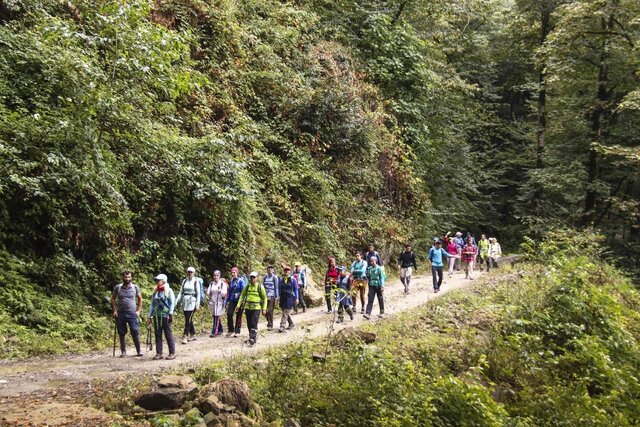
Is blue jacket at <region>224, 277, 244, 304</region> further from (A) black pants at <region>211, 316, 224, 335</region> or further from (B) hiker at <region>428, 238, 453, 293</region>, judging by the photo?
(B) hiker at <region>428, 238, 453, 293</region>

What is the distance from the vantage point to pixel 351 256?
70.5 ft

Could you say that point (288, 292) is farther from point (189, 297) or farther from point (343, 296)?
point (189, 297)

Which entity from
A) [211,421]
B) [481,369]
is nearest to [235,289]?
[211,421]

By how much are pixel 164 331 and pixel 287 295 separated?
4028mm

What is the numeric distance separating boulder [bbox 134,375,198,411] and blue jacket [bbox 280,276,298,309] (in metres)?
6.26

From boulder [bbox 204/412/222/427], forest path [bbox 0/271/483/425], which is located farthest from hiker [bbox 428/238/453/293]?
boulder [bbox 204/412/222/427]

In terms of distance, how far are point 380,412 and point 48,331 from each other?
22.5ft

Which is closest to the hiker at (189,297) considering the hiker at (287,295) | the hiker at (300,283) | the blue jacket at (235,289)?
the blue jacket at (235,289)

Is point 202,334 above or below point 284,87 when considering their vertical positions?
below

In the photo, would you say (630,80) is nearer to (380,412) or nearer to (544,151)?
(544,151)

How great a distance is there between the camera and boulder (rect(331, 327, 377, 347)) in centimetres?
1023

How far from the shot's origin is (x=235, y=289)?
13.1 meters

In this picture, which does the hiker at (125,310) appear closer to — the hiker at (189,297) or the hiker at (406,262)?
the hiker at (189,297)

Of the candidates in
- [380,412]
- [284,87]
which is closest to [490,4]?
[284,87]
